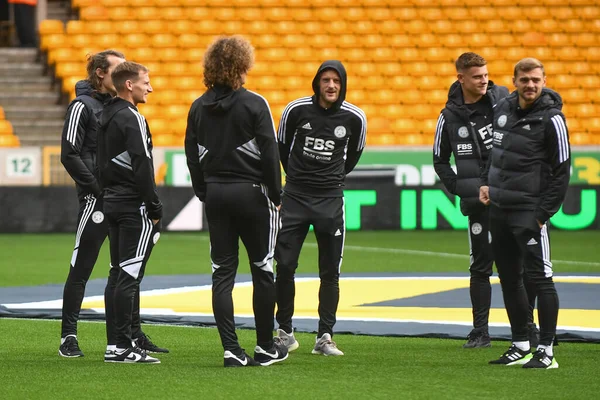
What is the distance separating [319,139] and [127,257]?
149cm

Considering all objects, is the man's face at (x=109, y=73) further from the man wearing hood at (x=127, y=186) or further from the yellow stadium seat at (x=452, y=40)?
the yellow stadium seat at (x=452, y=40)

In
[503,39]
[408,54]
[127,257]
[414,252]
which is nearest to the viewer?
[127,257]

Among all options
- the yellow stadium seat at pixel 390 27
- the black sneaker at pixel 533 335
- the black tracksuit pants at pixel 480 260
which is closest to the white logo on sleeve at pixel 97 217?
the black tracksuit pants at pixel 480 260

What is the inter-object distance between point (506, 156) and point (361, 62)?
1760 centimetres

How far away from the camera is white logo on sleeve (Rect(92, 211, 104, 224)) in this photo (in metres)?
7.06

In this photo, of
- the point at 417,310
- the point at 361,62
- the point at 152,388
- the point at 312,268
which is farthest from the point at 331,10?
the point at 152,388

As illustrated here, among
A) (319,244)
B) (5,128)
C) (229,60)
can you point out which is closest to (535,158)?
(319,244)

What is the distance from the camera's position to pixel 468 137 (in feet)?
25.4

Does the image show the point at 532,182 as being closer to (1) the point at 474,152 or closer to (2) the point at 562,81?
(1) the point at 474,152

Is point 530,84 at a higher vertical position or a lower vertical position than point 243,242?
higher

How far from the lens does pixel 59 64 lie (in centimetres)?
2288

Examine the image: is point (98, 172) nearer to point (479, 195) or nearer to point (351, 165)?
point (351, 165)

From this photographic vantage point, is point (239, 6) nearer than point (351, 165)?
No

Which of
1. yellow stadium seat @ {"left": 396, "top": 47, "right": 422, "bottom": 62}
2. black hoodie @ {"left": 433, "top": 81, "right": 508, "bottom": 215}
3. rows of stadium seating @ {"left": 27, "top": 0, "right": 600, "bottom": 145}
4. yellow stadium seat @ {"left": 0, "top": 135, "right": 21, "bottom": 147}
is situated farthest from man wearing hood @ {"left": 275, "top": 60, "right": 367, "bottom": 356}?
yellow stadium seat @ {"left": 396, "top": 47, "right": 422, "bottom": 62}
